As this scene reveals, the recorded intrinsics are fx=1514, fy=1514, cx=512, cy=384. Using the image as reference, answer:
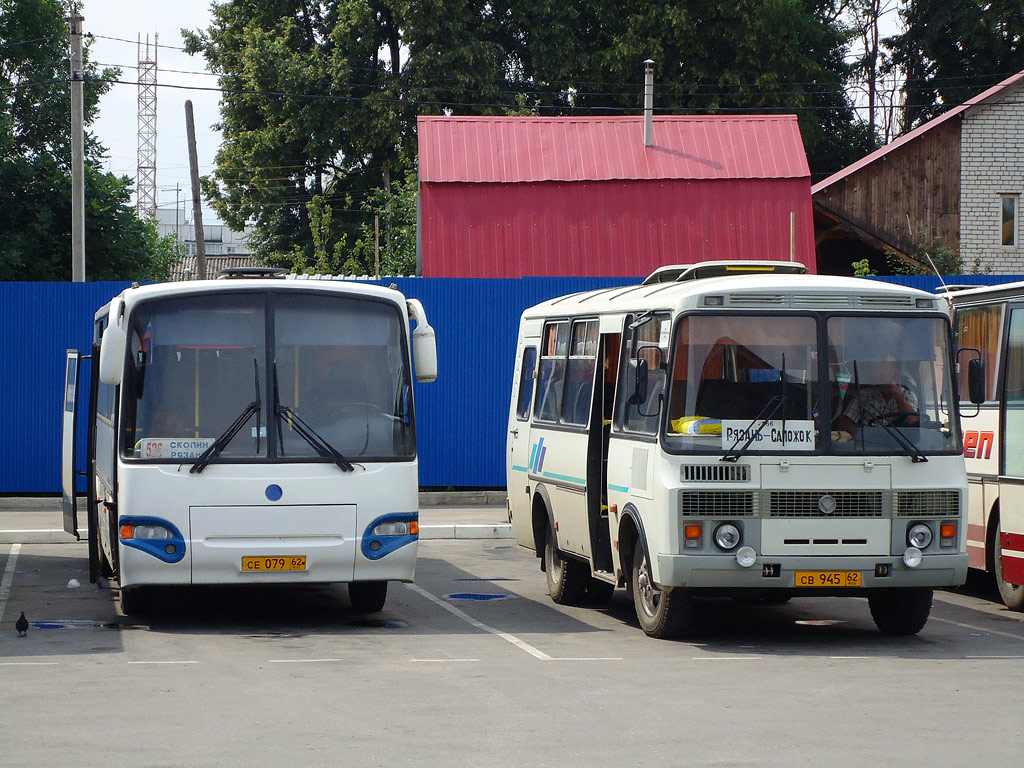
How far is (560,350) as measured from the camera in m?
13.3

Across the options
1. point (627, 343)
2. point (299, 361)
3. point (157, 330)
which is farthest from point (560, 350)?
point (157, 330)

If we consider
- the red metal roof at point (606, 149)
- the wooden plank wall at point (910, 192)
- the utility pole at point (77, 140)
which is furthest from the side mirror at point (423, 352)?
the wooden plank wall at point (910, 192)

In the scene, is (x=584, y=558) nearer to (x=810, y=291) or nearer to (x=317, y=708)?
(x=810, y=291)

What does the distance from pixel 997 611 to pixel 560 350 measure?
4321 mm

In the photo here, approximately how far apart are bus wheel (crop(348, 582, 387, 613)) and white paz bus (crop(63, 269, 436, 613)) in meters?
0.64

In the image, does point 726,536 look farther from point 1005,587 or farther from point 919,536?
point 1005,587

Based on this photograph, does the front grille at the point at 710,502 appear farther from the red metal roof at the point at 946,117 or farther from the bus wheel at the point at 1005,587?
the red metal roof at the point at 946,117

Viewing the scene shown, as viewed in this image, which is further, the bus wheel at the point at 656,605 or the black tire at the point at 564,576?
the black tire at the point at 564,576

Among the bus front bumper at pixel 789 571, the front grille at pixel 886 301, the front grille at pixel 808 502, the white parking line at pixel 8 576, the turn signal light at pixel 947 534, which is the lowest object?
the white parking line at pixel 8 576

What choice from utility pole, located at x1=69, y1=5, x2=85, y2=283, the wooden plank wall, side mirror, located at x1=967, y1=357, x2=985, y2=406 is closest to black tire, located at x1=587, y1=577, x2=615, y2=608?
side mirror, located at x1=967, y1=357, x2=985, y2=406

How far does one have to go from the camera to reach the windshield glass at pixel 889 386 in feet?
33.9

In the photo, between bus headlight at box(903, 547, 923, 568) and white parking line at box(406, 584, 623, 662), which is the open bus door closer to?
white parking line at box(406, 584, 623, 662)

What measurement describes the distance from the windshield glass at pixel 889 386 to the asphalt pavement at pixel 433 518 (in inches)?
317

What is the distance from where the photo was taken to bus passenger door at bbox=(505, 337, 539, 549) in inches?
551
